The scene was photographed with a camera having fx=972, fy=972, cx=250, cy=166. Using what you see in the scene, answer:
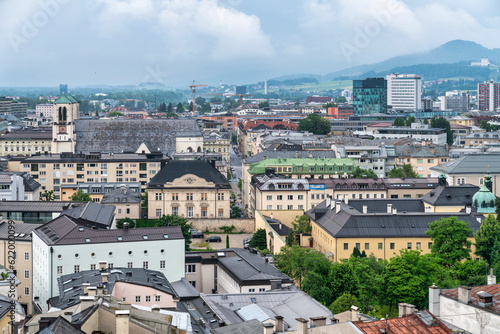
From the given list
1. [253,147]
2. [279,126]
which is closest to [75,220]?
[253,147]

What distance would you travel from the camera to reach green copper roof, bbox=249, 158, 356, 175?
10231 cm

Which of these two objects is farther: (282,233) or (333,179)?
(333,179)

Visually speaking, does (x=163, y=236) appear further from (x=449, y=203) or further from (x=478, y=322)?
(x=449, y=203)

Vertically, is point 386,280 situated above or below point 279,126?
below

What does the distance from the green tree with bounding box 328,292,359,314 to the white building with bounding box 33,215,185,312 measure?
34.2 ft

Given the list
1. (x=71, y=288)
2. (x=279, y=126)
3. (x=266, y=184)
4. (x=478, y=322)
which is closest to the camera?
(x=478, y=322)

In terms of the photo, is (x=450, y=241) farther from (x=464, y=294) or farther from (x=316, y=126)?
(x=316, y=126)

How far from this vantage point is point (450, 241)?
2542 inches

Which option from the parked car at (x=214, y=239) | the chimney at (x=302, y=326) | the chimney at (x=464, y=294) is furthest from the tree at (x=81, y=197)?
the chimney at (x=302, y=326)

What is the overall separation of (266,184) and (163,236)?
32823 millimetres

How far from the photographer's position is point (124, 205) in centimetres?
9106

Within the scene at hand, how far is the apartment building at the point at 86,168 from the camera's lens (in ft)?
350

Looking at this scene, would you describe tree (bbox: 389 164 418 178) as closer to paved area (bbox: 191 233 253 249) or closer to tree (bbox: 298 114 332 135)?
paved area (bbox: 191 233 253 249)

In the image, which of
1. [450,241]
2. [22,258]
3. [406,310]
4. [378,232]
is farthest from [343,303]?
[22,258]
